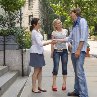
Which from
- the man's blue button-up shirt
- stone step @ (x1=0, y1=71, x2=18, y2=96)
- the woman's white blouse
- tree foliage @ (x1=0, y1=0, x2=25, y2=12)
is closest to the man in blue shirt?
the man's blue button-up shirt

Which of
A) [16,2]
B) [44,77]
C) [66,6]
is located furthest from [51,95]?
[66,6]

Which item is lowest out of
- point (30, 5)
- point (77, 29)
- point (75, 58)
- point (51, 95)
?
point (51, 95)

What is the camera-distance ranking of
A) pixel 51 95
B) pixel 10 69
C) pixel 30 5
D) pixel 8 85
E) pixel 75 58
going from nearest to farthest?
1. pixel 75 58
2. pixel 51 95
3. pixel 8 85
4. pixel 10 69
5. pixel 30 5

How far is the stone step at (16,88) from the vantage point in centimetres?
1085

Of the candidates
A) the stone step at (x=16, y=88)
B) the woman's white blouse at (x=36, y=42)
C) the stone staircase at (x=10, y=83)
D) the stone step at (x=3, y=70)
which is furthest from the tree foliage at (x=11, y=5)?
the woman's white blouse at (x=36, y=42)

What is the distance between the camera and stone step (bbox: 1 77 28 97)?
10.9m

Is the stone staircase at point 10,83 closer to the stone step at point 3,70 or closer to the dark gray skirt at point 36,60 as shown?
the stone step at point 3,70

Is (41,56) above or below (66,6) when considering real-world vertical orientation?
below

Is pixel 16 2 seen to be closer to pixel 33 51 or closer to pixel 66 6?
pixel 33 51

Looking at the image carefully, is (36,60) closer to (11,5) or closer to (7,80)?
(7,80)

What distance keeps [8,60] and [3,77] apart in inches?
89.3

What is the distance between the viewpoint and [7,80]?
11969 millimetres

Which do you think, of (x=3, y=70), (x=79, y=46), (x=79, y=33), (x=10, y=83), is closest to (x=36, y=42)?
(x=79, y=33)

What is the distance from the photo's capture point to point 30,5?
79812 millimetres
